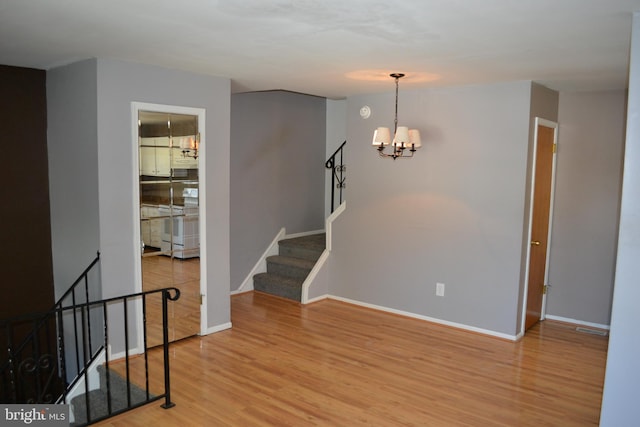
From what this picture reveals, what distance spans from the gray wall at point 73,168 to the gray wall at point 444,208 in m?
2.80

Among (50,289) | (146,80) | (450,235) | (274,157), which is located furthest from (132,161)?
(450,235)

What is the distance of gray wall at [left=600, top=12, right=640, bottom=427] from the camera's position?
7.48ft

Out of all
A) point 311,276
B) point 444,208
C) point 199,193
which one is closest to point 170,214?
point 199,193

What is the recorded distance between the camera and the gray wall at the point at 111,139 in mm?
3863

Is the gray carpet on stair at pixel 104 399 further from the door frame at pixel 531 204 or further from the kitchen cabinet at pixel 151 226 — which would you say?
the door frame at pixel 531 204

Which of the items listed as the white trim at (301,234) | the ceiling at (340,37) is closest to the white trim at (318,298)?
the white trim at (301,234)

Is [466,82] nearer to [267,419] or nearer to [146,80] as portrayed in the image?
[146,80]

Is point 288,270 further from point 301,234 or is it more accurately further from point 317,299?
point 301,234

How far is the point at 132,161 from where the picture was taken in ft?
13.2

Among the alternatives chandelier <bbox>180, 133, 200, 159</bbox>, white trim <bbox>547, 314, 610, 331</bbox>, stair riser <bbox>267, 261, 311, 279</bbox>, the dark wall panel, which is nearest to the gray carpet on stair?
the dark wall panel

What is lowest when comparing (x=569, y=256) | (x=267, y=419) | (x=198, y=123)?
(x=267, y=419)

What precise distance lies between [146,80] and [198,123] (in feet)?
1.89

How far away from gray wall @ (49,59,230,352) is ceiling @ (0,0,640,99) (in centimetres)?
15

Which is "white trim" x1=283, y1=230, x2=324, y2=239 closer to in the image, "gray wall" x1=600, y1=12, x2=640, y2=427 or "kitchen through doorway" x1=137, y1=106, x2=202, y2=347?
"kitchen through doorway" x1=137, y1=106, x2=202, y2=347
